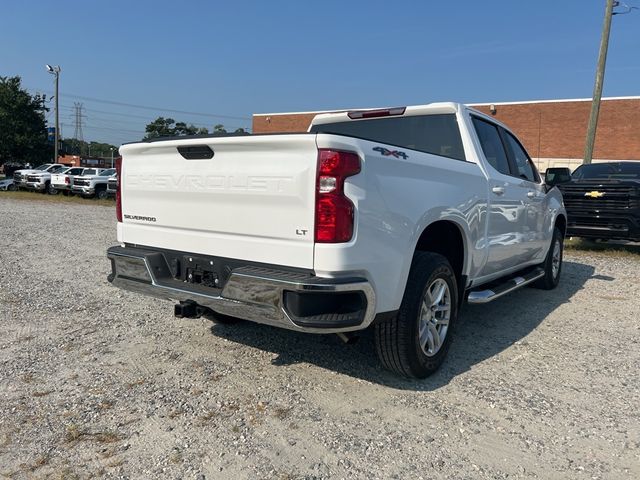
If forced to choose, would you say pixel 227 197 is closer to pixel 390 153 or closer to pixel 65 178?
pixel 390 153

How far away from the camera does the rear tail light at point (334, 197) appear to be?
9.42ft

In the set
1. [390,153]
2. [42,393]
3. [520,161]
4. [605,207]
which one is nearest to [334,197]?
[390,153]

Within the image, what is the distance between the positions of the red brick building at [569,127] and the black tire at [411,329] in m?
27.9

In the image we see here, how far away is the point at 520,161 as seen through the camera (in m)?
5.73

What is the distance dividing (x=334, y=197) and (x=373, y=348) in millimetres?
1915

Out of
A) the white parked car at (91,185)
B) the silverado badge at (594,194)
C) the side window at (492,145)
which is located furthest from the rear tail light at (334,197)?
the white parked car at (91,185)

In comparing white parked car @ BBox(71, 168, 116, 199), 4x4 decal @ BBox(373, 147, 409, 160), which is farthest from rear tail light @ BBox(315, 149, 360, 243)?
white parked car @ BBox(71, 168, 116, 199)

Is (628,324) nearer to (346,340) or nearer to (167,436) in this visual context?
(346,340)

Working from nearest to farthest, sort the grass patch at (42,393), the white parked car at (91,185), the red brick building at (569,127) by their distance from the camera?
the grass patch at (42,393), the white parked car at (91,185), the red brick building at (569,127)

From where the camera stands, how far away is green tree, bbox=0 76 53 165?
4291 centimetres

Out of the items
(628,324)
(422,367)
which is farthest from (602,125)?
(422,367)

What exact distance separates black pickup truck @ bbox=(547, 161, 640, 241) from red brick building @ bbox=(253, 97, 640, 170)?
2217 cm

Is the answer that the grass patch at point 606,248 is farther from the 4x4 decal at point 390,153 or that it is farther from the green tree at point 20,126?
the green tree at point 20,126

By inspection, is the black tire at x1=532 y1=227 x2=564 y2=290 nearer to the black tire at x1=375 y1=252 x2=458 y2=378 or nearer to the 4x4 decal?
the black tire at x1=375 y1=252 x2=458 y2=378
